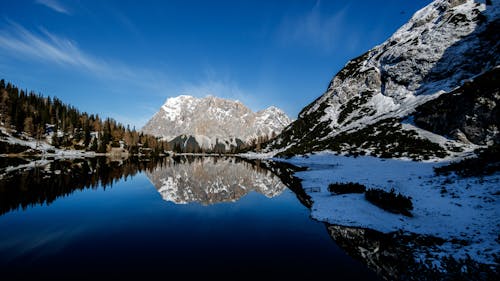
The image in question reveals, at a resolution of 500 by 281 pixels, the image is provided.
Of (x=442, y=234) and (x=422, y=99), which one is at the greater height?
(x=422, y=99)

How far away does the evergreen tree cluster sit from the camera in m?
119

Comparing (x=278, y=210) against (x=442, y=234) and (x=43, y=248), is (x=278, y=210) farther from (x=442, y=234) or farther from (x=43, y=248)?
(x=43, y=248)

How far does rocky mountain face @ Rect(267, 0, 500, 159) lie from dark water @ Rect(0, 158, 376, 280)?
46.3m

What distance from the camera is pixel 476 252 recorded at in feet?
35.6

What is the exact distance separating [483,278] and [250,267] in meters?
8.55

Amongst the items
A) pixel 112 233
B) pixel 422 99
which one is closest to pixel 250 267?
pixel 112 233

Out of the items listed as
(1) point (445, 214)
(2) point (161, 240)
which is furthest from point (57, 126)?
(1) point (445, 214)

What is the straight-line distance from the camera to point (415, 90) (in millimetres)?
109875

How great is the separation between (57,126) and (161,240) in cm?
16356

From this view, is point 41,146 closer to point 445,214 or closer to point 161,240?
point 161,240

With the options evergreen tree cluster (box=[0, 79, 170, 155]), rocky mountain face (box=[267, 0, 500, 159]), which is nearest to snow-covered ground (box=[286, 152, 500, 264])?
rocky mountain face (box=[267, 0, 500, 159])

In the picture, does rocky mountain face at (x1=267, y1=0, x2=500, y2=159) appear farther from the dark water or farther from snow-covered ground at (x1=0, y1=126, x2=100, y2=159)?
snow-covered ground at (x1=0, y1=126, x2=100, y2=159)

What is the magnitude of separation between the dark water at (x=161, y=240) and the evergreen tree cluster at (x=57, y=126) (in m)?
124

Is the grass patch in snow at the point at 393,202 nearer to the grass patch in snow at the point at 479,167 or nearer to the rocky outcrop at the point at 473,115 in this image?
the grass patch in snow at the point at 479,167
